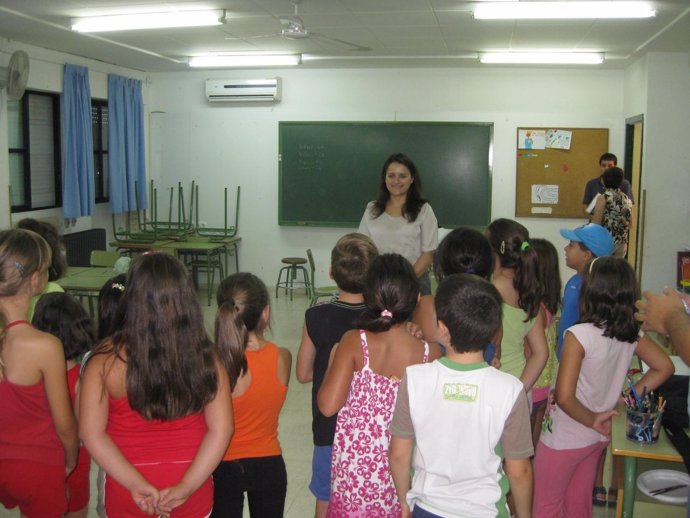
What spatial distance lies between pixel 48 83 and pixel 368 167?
370cm

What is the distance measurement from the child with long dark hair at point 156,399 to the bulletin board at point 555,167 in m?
7.13

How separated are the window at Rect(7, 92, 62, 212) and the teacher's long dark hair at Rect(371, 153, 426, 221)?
15.2 feet

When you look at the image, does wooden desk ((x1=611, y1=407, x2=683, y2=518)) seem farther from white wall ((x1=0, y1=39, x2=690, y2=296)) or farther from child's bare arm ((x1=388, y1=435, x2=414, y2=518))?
white wall ((x1=0, y1=39, x2=690, y2=296))

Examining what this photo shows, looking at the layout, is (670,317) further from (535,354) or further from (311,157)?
(311,157)

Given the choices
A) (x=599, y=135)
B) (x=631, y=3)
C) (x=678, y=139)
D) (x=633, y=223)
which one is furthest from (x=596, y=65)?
(x=631, y=3)

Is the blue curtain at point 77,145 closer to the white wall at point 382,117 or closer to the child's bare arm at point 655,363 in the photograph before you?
the white wall at point 382,117

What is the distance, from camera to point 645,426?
2.21m

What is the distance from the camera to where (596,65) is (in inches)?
315

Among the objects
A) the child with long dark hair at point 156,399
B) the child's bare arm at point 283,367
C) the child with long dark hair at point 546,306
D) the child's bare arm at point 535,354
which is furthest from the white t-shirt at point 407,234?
the child with long dark hair at point 156,399

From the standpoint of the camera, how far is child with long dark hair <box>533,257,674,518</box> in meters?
2.33

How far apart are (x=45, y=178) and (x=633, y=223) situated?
646 cm

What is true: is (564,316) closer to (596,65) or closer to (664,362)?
(664,362)

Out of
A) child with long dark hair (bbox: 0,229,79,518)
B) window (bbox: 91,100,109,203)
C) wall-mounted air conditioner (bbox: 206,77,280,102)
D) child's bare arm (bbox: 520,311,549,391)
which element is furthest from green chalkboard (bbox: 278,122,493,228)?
child with long dark hair (bbox: 0,229,79,518)

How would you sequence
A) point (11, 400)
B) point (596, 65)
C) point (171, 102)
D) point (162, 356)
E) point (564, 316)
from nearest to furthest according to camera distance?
1. point (162, 356)
2. point (11, 400)
3. point (564, 316)
4. point (596, 65)
5. point (171, 102)
